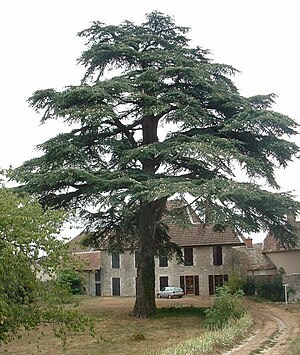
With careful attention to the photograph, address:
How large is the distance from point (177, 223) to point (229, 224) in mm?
1933

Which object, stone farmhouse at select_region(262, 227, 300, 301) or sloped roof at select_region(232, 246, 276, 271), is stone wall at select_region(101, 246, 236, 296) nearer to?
sloped roof at select_region(232, 246, 276, 271)

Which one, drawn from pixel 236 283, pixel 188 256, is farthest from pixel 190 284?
pixel 236 283

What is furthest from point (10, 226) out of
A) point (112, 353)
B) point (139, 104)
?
point (139, 104)

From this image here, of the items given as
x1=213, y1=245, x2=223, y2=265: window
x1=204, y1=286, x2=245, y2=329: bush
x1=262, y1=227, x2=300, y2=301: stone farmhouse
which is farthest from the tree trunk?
x1=213, y1=245, x2=223, y2=265: window

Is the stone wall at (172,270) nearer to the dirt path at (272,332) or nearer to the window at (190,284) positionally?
the window at (190,284)

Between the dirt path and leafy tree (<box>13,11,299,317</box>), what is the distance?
11.2 ft

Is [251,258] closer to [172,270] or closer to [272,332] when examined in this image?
[172,270]

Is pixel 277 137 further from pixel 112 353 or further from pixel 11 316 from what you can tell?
pixel 11 316

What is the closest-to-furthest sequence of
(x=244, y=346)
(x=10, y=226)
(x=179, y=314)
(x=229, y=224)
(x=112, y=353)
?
(x=10, y=226)
(x=244, y=346)
(x=112, y=353)
(x=229, y=224)
(x=179, y=314)

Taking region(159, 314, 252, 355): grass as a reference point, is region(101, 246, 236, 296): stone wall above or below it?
above

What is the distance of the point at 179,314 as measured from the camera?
24.2 meters

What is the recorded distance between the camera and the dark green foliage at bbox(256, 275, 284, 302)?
32.8m

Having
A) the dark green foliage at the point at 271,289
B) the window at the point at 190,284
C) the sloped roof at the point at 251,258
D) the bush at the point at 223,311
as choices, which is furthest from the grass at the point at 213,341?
the window at the point at 190,284

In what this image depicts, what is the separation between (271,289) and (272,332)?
1571 centimetres
